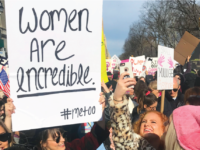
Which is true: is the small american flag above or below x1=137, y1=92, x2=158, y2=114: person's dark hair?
above

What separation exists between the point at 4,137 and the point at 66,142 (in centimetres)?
58

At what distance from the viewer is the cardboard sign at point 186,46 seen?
146 inches

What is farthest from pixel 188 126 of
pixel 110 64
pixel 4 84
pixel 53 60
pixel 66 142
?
pixel 110 64

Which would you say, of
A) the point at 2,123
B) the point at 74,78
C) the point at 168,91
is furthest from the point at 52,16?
the point at 168,91

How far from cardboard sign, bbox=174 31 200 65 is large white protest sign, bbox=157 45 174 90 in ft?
2.90

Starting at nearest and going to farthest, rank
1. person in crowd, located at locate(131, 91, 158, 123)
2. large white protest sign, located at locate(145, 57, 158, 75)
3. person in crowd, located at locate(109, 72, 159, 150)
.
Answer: person in crowd, located at locate(109, 72, 159, 150)
person in crowd, located at locate(131, 91, 158, 123)
large white protest sign, located at locate(145, 57, 158, 75)

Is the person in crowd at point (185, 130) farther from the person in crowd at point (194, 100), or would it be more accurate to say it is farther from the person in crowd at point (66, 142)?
the person in crowd at point (194, 100)

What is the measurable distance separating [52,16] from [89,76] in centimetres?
58

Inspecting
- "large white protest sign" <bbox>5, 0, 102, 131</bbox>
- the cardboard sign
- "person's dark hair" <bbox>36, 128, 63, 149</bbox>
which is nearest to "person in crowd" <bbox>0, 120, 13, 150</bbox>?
"person's dark hair" <bbox>36, 128, 63, 149</bbox>

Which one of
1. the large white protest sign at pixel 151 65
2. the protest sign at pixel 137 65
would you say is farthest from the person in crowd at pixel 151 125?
the large white protest sign at pixel 151 65

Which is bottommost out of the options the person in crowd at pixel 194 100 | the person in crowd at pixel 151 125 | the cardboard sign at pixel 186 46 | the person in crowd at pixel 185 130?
the person in crowd at pixel 151 125

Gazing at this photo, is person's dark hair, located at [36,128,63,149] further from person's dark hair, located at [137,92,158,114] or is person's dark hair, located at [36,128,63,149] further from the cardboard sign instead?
the cardboard sign

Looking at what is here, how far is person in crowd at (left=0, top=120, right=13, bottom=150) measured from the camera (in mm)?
1605

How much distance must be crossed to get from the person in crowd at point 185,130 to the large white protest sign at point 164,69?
1972 millimetres
